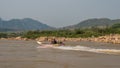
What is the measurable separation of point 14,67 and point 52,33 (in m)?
121

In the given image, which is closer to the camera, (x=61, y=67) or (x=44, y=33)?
(x=61, y=67)

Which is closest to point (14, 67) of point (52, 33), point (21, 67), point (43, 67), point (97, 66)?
point (21, 67)

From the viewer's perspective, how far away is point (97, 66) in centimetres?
2759

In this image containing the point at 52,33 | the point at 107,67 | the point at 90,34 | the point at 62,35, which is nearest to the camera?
the point at 107,67

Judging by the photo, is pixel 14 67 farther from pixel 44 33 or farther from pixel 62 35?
pixel 44 33

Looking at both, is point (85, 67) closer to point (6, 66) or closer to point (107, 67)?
point (107, 67)

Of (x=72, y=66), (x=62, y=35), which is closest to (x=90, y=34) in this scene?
(x=62, y=35)

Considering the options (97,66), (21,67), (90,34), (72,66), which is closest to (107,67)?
(97,66)

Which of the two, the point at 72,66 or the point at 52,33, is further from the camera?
the point at 52,33

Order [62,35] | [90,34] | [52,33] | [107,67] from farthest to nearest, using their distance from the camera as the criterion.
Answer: [52,33]
[62,35]
[90,34]
[107,67]

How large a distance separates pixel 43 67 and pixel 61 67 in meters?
1.59

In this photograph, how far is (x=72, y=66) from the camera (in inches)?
1102

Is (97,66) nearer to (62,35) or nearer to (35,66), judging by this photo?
(35,66)

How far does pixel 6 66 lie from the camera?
2789cm
